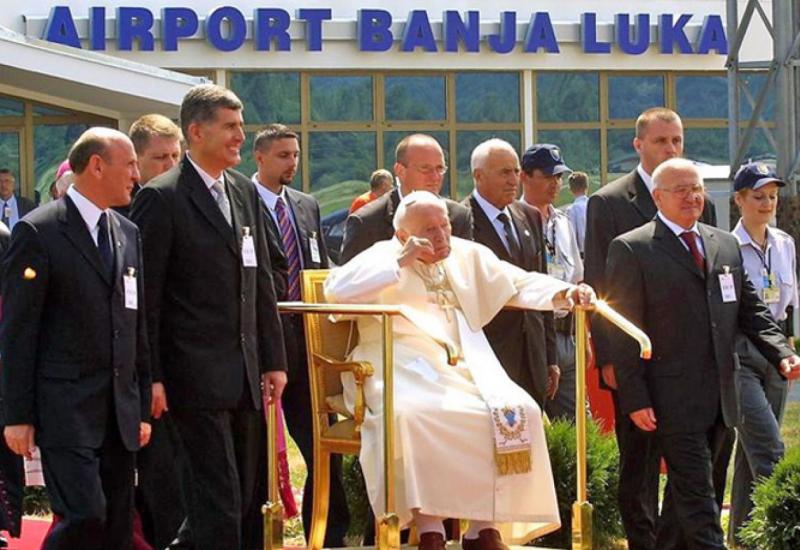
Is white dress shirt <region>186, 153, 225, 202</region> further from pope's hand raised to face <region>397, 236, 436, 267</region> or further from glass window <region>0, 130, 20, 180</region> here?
glass window <region>0, 130, 20, 180</region>

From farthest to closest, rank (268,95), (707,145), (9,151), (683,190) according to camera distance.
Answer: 1. (707,145)
2. (268,95)
3. (9,151)
4. (683,190)

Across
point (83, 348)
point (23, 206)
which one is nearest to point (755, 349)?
point (83, 348)

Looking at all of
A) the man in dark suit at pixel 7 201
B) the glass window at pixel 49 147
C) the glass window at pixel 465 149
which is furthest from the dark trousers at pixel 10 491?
the glass window at pixel 465 149

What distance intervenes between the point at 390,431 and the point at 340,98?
20297 mm

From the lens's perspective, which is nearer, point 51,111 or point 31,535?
point 31,535

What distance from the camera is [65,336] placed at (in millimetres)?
6375

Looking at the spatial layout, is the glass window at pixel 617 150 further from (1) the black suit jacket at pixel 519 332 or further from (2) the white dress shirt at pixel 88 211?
(2) the white dress shirt at pixel 88 211

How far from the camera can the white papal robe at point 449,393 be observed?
7.43m

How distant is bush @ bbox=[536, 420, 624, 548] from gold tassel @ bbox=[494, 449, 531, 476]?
1.10 meters

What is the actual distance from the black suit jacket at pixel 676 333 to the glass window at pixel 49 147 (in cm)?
1852

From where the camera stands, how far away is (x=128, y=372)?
650cm

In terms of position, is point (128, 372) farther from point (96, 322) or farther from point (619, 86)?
point (619, 86)

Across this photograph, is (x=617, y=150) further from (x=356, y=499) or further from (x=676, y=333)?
(x=676, y=333)

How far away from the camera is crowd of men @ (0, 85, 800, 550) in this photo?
6410mm
